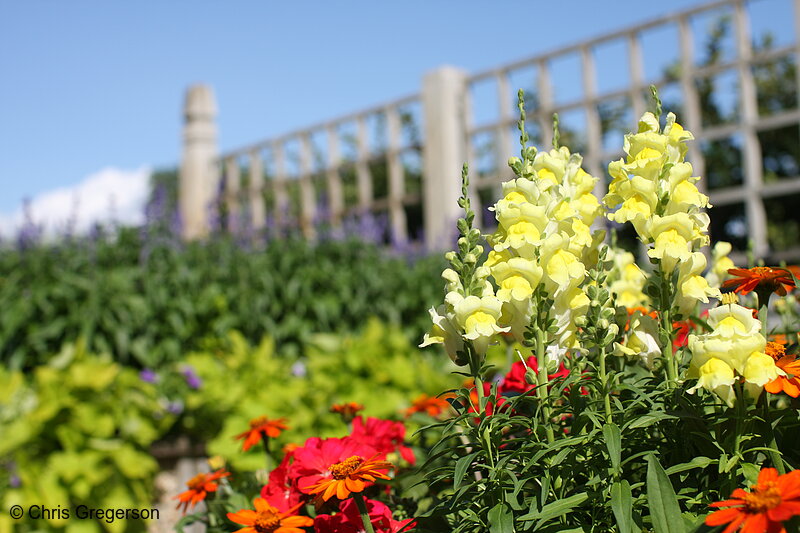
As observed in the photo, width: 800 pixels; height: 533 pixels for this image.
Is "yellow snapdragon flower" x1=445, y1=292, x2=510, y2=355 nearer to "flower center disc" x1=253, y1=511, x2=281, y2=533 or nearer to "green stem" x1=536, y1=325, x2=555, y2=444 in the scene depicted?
"green stem" x1=536, y1=325, x2=555, y2=444

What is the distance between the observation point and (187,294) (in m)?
4.42

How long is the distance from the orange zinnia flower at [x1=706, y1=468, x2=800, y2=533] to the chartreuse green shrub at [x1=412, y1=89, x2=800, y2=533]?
0.35ft

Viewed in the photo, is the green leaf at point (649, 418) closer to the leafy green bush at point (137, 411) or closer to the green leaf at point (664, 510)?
the green leaf at point (664, 510)

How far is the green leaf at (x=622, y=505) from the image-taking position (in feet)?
3.14

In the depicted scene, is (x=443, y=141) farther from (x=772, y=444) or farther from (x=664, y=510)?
(x=664, y=510)

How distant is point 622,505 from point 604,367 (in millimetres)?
199

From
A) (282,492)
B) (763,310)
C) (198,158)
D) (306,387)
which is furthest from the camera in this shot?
(198,158)

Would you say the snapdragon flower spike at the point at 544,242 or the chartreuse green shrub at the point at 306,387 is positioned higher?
the snapdragon flower spike at the point at 544,242

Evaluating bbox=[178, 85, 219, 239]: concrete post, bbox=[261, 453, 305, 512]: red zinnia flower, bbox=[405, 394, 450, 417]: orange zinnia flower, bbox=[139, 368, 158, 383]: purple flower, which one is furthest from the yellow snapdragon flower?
bbox=[178, 85, 219, 239]: concrete post

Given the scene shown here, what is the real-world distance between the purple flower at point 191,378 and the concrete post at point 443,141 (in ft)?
11.8

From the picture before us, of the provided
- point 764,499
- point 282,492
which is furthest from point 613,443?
point 282,492

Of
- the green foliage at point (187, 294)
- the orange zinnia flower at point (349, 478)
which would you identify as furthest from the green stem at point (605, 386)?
the green foliage at point (187, 294)

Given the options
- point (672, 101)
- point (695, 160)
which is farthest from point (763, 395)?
point (672, 101)

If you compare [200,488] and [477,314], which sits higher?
[477,314]
